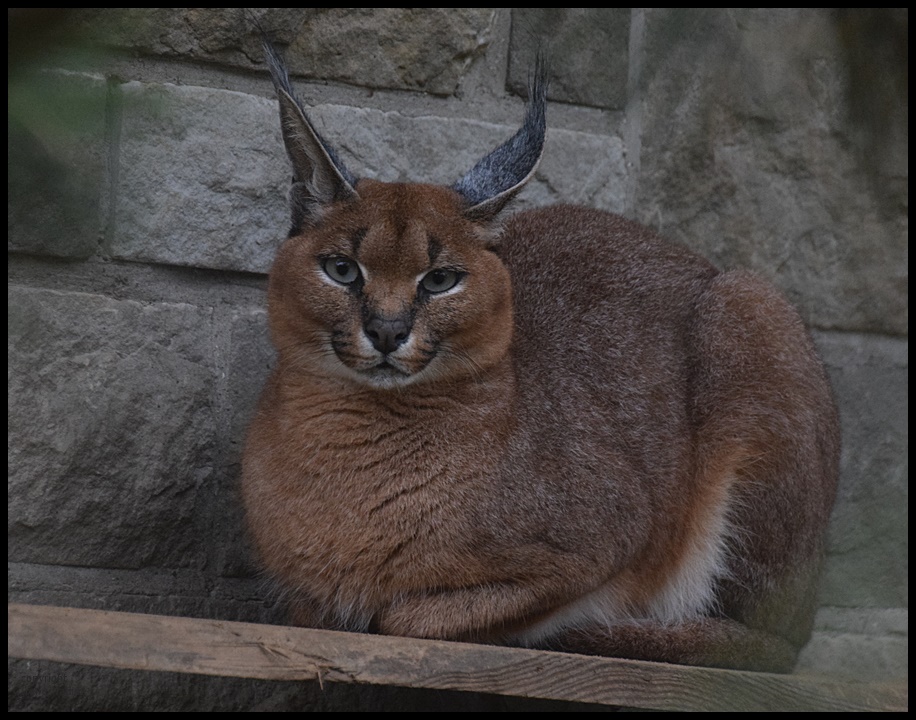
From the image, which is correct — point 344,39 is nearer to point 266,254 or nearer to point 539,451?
point 266,254

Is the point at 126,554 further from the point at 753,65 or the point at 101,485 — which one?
the point at 753,65

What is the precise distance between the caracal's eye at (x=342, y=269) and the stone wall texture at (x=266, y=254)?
538 mm

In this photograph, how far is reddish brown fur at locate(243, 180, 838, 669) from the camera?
2.84 meters

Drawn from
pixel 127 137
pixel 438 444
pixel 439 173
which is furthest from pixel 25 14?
pixel 439 173

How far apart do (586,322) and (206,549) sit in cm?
130

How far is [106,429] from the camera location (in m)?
3.14

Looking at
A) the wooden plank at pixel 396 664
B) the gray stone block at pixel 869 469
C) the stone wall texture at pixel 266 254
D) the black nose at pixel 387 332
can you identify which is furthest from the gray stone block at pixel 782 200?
the wooden plank at pixel 396 664

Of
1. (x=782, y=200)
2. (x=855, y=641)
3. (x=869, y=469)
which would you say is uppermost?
(x=782, y=200)

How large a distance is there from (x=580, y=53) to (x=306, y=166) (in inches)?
48.0

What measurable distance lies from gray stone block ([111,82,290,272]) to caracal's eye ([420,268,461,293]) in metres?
0.76

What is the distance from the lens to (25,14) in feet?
2.64

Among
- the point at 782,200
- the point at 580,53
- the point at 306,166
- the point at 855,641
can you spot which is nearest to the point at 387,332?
the point at 306,166

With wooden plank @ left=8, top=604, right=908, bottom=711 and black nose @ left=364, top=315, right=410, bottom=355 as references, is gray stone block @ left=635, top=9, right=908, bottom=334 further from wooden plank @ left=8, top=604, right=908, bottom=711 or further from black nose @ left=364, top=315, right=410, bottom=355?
wooden plank @ left=8, top=604, right=908, bottom=711

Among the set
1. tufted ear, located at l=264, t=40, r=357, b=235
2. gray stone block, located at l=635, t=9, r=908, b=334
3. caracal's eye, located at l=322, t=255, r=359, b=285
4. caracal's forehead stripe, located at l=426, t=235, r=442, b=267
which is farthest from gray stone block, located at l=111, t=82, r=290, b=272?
gray stone block, located at l=635, t=9, r=908, b=334
